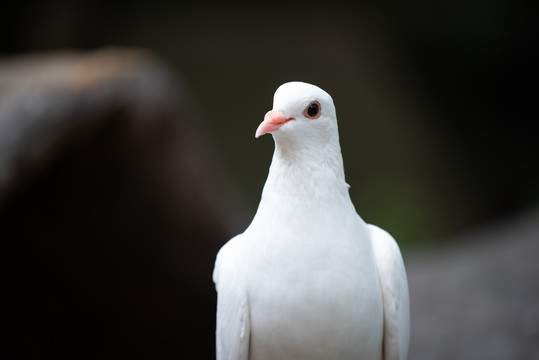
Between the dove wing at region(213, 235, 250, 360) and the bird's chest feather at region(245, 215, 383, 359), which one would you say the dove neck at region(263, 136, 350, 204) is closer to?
the bird's chest feather at region(245, 215, 383, 359)

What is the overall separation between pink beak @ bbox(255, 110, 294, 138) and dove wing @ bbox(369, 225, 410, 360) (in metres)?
0.59

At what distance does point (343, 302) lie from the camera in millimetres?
1825

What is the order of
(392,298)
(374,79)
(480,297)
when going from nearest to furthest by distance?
(392,298) < (480,297) < (374,79)

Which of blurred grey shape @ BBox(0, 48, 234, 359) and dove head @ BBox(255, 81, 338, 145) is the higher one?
dove head @ BBox(255, 81, 338, 145)

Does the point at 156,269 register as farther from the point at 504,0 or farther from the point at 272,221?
the point at 504,0

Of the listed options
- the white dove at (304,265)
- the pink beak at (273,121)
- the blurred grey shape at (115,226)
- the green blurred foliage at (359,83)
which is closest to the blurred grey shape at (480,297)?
the blurred grey shape at (115,226)

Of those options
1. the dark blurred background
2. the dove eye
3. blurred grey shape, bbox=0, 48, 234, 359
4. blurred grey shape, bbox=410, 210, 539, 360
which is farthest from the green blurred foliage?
the dove eye

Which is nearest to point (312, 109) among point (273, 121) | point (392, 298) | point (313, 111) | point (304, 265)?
point (313, 111)

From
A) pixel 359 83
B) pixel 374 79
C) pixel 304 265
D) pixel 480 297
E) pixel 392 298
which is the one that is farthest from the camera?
pixel 374 79

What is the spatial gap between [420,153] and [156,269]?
4.98 metres

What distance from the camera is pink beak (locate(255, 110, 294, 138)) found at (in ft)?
5.60

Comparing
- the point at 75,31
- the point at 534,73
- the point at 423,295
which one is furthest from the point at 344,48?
the point at 423,295

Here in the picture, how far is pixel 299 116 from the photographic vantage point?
5.86 ft

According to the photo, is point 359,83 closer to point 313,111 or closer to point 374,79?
point 374,79
